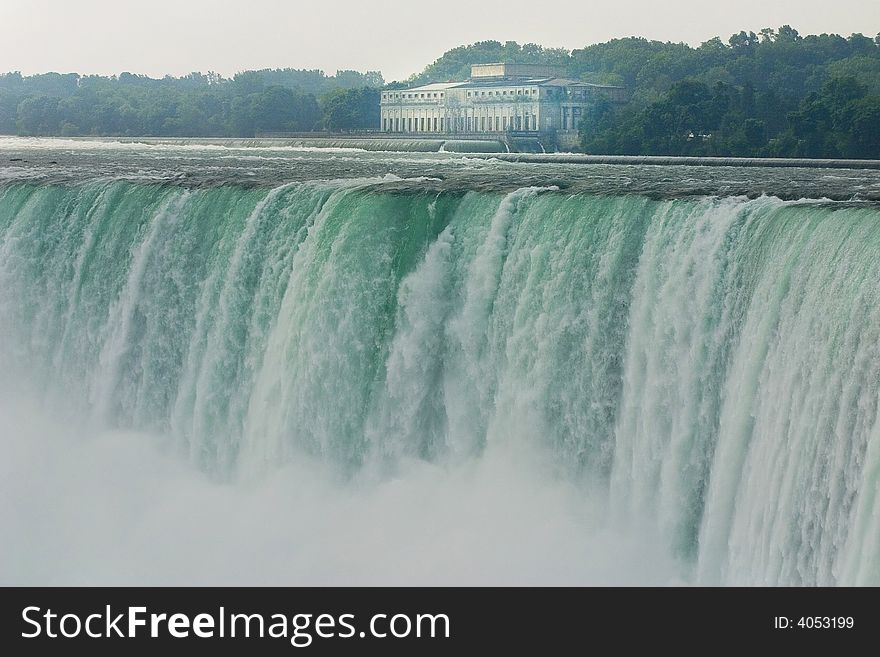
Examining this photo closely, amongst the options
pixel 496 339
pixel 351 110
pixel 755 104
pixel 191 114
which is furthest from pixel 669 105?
pixel 191 114

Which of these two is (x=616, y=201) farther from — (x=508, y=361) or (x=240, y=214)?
(x=240, y=214)

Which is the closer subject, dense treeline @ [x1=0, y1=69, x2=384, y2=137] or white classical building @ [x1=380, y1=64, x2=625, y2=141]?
white classical building @ [x1=380, y1=64, x2=625, y2=141]

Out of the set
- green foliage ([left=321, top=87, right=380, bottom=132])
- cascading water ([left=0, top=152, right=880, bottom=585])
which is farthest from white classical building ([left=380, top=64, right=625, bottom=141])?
cascading water ([left=0, top=152, right=880, bottom=585])

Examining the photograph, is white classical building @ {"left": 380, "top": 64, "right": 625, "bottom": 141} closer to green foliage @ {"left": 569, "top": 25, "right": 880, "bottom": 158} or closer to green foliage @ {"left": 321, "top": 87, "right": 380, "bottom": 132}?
green foliage @ {"left": 321, "top": 87, "right": 380, "bottom": 132}

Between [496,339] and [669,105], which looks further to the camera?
[669,105]

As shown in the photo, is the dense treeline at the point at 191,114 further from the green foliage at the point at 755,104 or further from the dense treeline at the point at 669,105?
the green foliage at the point at 755,104

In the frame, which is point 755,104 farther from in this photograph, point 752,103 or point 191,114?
point 191,114
